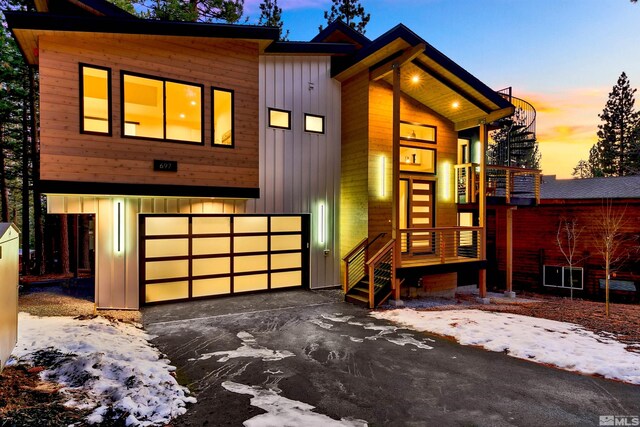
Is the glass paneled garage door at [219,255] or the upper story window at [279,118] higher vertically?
the upper story window at [279,118]

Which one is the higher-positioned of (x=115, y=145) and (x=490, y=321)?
(x=115, y=145)

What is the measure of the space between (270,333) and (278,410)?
2.96m

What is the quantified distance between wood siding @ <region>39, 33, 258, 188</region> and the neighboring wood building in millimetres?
12982

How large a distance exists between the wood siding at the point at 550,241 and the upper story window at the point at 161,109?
14.3 metres

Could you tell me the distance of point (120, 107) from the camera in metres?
7.64

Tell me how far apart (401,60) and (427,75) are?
4.74 ft

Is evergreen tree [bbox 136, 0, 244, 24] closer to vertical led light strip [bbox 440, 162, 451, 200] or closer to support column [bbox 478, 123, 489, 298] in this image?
vertical led light strip [bbox 440, 162, 451, 200]

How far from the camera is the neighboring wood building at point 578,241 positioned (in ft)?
44.1

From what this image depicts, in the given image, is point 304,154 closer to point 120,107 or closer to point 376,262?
point 376,262

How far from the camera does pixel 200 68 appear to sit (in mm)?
8547

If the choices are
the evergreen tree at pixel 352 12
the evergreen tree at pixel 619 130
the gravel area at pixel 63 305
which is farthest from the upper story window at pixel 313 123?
the evergreen tree at pixel 619 130

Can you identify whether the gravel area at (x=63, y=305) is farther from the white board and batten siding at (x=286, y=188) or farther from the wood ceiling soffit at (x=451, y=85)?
the wood ceiling soffit at (x=451, y=85)

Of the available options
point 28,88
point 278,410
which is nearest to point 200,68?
point 278,410

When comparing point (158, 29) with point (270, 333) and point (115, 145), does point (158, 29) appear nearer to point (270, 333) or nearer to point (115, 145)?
point (115, 145)
